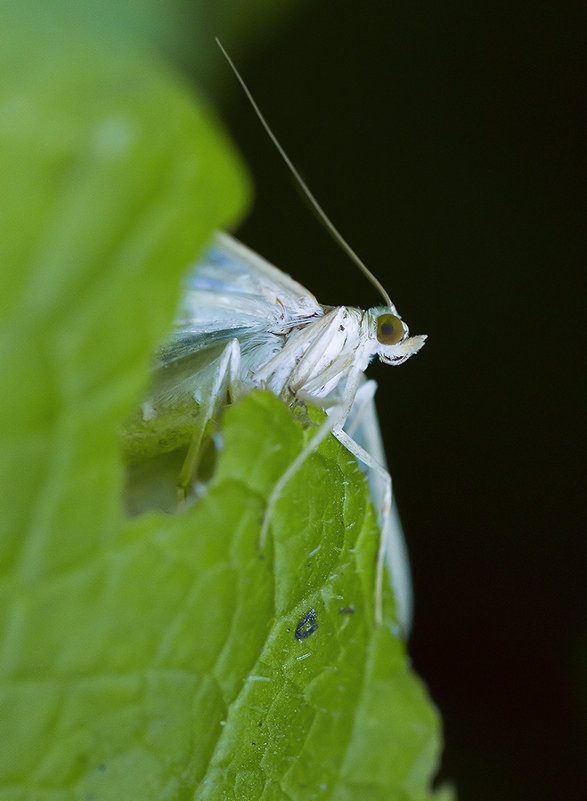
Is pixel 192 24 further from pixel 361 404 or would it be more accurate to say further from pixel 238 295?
pixel 361 404

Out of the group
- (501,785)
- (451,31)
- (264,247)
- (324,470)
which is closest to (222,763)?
(324,470)

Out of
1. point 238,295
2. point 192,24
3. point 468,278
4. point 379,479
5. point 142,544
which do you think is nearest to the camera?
point 142,544

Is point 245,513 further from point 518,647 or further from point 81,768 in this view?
point 518,647

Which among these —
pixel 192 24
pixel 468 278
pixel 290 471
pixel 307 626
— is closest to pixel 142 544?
pixel 290 471

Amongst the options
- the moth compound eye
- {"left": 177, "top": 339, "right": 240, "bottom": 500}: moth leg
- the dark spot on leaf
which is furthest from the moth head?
the dark spot on leaf

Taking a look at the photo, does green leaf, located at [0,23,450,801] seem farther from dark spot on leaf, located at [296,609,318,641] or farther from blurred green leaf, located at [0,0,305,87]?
blurred green leaf, located at [0,0,305,87]

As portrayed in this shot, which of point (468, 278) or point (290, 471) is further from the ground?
point (290, 471)

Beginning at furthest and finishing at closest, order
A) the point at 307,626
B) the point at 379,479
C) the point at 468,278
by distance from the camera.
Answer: the point at 468,278
the point at 379,479
the point at 307,626
